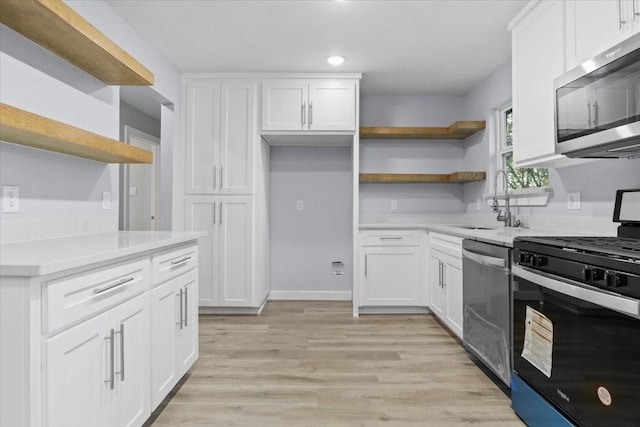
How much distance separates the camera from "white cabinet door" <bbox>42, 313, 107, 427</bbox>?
114cm

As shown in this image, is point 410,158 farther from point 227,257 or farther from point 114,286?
point 114,286

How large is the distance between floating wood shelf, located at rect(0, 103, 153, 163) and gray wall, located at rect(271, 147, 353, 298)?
2.20 meters

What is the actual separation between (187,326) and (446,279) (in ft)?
6.79

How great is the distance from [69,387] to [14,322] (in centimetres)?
29

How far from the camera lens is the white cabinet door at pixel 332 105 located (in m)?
3.85

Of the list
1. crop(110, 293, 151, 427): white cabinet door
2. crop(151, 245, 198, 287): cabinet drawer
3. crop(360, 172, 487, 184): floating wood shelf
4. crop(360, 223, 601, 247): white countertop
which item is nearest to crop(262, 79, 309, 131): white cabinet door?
crop(360, 172, 487, 184): floating wood shelf

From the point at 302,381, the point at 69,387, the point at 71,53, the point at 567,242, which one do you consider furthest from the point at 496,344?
the point at 71,53

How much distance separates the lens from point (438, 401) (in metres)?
2.13

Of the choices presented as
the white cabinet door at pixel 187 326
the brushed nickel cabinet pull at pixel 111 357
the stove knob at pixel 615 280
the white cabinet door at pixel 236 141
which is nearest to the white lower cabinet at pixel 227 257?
the white cabinet door at pixel 236 141

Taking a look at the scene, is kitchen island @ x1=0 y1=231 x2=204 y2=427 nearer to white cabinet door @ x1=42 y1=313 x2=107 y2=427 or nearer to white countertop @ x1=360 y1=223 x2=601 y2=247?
white cabinet door @ x1=42 y1=313 x2=107 y2=427

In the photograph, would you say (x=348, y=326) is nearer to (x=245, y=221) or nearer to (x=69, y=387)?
(x=245, y=221)

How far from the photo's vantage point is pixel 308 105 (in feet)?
12.6

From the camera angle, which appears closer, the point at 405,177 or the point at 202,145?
the point at 202,145

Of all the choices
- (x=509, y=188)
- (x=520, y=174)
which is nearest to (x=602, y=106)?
(x=520, y=174)
